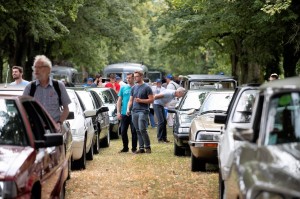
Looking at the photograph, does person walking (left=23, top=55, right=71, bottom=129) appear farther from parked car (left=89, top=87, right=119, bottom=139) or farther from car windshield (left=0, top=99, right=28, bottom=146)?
parked car (left=89, top=87, right=119, bottom=139)

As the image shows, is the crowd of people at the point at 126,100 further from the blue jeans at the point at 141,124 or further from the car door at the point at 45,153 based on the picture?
the car door at the point at 45,153

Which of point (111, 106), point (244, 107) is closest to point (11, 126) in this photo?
point (244, 107)

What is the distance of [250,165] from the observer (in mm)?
5875

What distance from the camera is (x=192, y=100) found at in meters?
18.2

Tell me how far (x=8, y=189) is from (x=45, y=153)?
152 centimetres

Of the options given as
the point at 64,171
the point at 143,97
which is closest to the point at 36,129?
the point at 64,171

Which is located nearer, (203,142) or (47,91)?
(47,91)

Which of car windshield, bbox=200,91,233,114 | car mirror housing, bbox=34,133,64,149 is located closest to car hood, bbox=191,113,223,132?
car windshield, bbox=200,91,233,114

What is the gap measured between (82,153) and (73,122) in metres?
0.66

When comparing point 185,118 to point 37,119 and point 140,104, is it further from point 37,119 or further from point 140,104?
point 37,119

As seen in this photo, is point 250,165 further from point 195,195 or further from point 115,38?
point 115,38

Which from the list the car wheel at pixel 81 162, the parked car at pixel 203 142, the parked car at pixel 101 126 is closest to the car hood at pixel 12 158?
the parked car at pixel 203 142

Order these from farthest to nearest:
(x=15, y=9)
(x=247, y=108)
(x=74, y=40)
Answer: (x=74, y=40), (x=15, y=9), (x=247, y=108)

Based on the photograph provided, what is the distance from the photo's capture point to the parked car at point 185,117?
1631 cm
